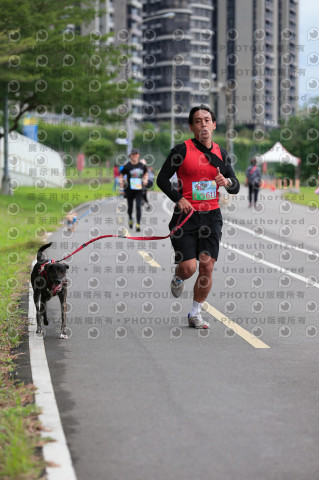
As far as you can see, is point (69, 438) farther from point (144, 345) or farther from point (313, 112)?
point (313, 112)

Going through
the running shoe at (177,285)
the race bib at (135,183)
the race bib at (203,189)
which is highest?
the race bib at (203,189)

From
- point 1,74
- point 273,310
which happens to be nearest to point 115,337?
point 273,310

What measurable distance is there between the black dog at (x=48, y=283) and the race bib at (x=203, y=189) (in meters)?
1.45

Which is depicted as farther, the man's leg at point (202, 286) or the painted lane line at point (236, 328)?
the man's leg at point (202, 286)

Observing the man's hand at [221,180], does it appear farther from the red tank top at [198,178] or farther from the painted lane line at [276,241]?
the painted lane line at [276,241]

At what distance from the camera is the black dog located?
8.38 meters

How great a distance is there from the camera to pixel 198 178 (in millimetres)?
8547

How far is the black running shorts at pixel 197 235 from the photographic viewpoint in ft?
28.5

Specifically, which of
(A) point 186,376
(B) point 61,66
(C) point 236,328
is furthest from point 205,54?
(A) point 186,376

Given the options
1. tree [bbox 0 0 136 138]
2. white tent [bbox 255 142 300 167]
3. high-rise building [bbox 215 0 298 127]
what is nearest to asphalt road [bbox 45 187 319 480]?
tree [bbox 0 0 136 138]

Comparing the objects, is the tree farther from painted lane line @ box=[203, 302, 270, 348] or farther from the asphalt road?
painted lane line @ box=[203, 302, 270, 348]

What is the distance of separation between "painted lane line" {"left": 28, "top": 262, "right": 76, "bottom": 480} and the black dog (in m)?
0.36

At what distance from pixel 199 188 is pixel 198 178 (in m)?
0.10

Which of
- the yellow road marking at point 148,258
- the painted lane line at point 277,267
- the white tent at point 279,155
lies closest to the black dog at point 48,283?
the painted lane line at point 277,267
